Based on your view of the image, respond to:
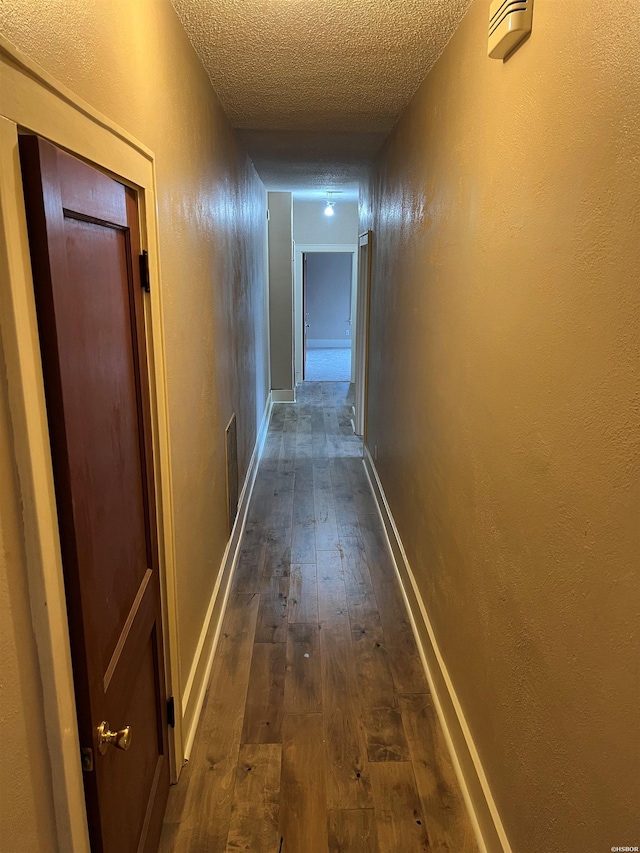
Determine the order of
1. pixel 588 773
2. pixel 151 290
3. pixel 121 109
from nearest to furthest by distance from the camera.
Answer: pixel 588 773, pixel 121 109, pixel 151 290

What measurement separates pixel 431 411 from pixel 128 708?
160cm

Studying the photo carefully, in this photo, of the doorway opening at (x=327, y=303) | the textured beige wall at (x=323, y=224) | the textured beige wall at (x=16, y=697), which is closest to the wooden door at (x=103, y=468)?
the textured beige wall at (x=16, y=697)

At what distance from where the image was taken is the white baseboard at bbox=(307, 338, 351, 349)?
42.9 ft

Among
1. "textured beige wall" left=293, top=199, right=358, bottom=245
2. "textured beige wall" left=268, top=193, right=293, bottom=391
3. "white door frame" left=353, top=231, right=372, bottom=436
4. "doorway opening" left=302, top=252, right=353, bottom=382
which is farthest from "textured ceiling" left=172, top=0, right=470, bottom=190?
"doorway opening" left=302, top=252, right=353, bottom=382

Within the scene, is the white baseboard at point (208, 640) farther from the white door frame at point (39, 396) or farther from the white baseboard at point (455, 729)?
the white door frame at point (39, 396)

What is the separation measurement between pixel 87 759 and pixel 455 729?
1.43 m

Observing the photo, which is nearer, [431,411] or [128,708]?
[128,708]

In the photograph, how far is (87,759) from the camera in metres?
1.08

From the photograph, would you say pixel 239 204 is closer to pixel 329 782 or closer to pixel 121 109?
pixel 121 109

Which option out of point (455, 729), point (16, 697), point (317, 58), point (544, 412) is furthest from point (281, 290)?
point (16, 697)

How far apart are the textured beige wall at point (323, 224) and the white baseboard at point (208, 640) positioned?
545cm

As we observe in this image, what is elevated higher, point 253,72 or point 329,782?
point 253,72

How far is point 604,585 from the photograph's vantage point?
103cm

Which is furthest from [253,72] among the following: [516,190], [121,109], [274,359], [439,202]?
[274,359]
